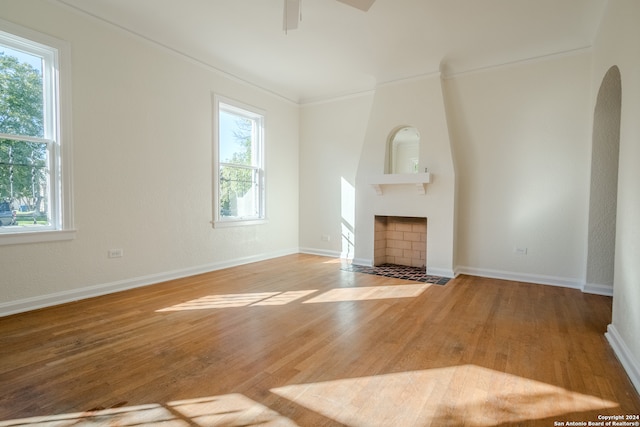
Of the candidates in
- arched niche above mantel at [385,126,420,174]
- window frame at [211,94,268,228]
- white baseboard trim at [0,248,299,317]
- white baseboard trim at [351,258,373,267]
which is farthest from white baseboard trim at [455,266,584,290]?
white baseboard trim at [0,248,299,317]

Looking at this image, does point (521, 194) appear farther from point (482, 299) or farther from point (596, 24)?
point (596, 24)

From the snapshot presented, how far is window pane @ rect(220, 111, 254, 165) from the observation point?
5.09m

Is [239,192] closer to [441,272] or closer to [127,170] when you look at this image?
[127,170]

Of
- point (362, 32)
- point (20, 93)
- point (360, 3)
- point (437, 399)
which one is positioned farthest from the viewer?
point (362, 32)

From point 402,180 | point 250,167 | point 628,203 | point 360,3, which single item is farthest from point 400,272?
point 360,3

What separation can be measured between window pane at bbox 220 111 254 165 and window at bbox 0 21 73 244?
7.07 feet

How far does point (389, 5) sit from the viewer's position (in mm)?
3279

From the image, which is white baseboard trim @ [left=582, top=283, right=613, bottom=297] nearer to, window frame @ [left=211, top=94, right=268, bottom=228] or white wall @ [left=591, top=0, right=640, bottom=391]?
white wall @ [left=591, top=0, right=640, bottom=391]

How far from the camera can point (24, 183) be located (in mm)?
3076

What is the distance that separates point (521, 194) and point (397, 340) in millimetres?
3203

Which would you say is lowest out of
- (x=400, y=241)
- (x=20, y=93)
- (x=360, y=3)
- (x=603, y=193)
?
(x=400, y=241)

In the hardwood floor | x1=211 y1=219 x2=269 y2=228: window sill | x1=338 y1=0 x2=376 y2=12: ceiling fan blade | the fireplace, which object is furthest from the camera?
the fireplace

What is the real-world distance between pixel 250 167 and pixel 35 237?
3.10 meters

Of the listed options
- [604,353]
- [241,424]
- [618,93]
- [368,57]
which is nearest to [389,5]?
A: [368,57]
